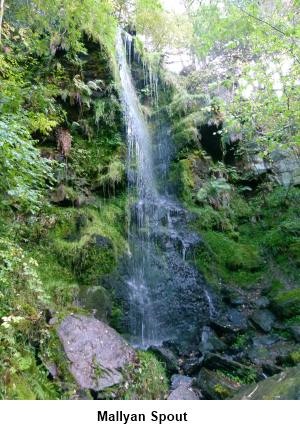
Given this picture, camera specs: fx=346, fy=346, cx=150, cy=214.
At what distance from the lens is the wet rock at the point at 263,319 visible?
21.8ft

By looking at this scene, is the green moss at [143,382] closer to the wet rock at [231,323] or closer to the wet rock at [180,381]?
the wet rock at [180,381]

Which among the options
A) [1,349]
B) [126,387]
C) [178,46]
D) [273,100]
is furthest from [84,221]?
[178,46]

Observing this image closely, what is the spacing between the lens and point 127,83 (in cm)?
1196

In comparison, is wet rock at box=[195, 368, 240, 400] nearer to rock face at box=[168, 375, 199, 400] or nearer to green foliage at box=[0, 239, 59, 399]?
rock face at box=[168, 375, 199, 400]

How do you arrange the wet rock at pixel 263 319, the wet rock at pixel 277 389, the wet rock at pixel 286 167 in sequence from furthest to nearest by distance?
the wet rock at pixel 286 167 < the wet rock at pixel 263 319 < the wet rock at pixel 277 389

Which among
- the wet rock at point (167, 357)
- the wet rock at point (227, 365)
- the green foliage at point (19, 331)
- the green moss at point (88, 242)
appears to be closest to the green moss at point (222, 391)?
the wet rock at point (227, 365)

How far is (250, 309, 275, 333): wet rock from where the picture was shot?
663cm

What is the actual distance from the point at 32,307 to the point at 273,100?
20.4ft

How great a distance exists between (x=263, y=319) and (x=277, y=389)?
11.8ft

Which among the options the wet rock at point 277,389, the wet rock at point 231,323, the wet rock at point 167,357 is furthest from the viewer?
the wet rock at point 231,323

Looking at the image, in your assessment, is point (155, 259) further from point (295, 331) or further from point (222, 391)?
point (222, 391)

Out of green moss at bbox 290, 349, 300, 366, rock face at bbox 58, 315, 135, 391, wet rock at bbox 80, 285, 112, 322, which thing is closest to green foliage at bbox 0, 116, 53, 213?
rock face at bbox 58, 315, 135, 391

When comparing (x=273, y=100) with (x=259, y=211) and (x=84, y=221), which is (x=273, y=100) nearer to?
(x=259, y=211)

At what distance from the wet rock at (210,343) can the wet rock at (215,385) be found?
2.74 ft
